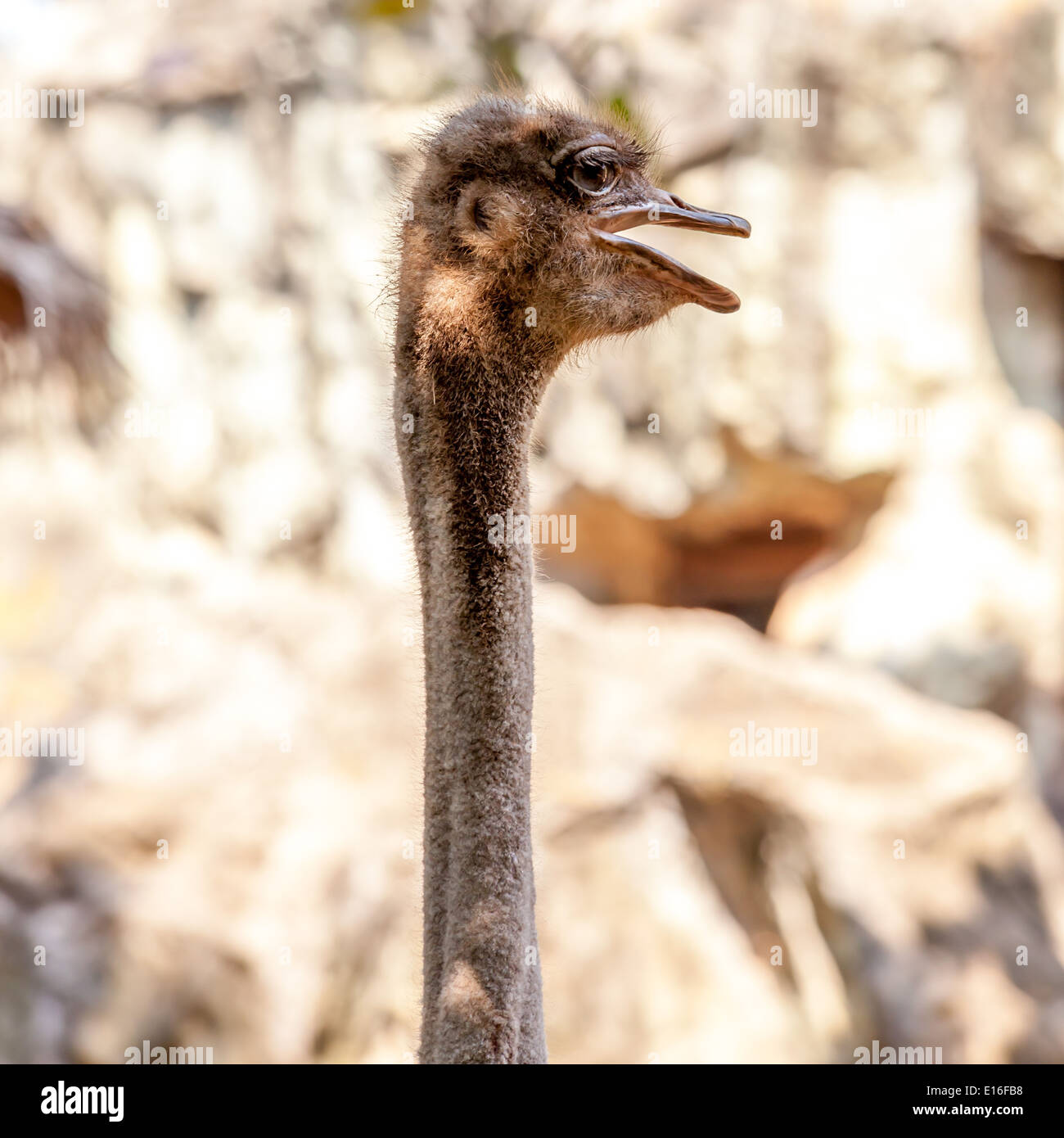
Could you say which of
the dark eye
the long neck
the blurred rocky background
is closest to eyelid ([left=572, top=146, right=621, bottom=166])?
the dark eye

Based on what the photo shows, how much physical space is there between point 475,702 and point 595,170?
718 mm

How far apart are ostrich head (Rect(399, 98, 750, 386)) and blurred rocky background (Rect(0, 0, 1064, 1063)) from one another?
7.03ft

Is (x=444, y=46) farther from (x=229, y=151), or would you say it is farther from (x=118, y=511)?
(x=118, y=511)

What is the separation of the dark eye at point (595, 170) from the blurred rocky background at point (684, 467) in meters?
2.19

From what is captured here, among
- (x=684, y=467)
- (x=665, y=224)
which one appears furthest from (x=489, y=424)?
(x=684, y=467)

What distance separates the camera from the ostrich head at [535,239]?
1.51 meters

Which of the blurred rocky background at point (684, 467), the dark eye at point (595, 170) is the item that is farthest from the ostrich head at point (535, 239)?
the blurred rocky background at point (684, 467)

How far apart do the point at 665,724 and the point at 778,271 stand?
284cm

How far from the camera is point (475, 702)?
4.63 feet

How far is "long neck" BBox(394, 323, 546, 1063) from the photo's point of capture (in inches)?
53.0

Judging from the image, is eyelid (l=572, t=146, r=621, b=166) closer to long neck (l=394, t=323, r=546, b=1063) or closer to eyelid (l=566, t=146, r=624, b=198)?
eyelid (l=566, t=146, r=624, b=198)

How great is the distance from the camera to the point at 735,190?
5.93 m

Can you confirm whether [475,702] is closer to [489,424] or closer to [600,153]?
[489,424]
